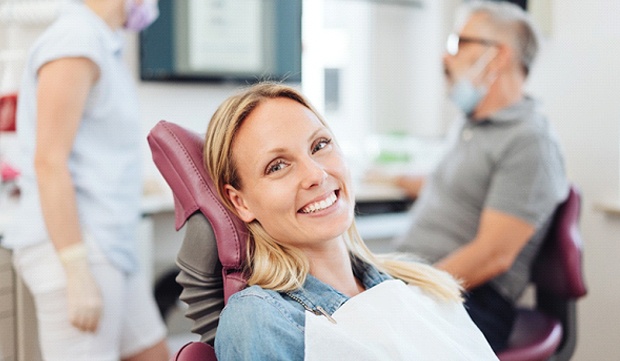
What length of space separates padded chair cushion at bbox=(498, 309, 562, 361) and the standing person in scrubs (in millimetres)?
945

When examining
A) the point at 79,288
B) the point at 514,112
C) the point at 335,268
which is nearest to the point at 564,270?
the point at 514,112

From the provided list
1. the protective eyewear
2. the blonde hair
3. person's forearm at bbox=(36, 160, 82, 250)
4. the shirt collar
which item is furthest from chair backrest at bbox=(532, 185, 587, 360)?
person's forearm at bbox=(36, 160, 82, 250)

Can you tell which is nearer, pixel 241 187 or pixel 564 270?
pixel 241 187

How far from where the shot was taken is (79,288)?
1.30 meters

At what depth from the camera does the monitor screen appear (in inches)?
109

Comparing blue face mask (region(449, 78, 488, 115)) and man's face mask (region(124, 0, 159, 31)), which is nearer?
man's face mask (region(124, 0, 159, 31))

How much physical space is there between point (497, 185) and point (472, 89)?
37cm

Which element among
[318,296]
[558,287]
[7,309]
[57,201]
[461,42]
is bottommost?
[558,287]

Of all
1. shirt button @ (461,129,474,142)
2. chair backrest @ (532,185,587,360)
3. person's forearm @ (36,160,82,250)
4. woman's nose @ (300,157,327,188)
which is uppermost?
woman's nose @ (300,157,327,188)

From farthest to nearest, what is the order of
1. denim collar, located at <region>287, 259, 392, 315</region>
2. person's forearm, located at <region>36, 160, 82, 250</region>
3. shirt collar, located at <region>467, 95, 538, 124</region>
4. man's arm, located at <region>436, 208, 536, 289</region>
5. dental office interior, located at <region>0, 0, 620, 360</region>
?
dental office interior, located at <region>0, 0, 620, 360</region>, shirt collar, located at <region>467, 95, 538, 124</region>, man's arm, located at <region>436, 208, 536, 289</region>, person's forearm, located at <region>36, 160, 82, 250</region>, denim collar, located at <region>287, 259, 392, 315</region>

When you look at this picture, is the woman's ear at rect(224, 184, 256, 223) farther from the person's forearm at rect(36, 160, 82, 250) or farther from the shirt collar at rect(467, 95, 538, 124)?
the shirt collar at rect(467, 95, 538, 124)

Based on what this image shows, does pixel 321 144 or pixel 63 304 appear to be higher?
pixel 321 144

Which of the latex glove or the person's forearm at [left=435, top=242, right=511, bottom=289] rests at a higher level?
the latex glove

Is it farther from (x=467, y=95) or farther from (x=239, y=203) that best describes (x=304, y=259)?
(x=467, y=95)
